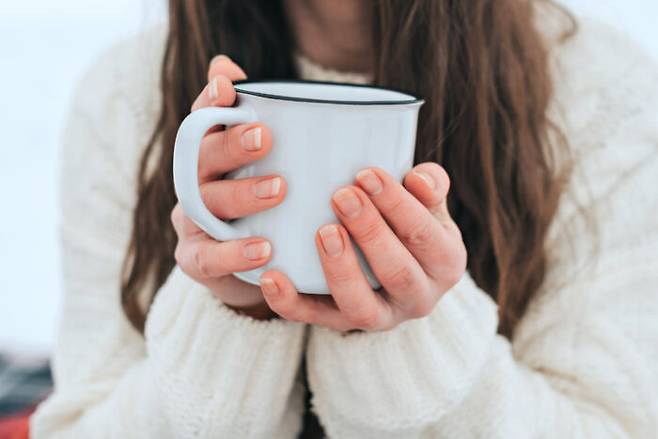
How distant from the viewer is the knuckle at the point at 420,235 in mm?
473

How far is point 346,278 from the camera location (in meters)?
0.47

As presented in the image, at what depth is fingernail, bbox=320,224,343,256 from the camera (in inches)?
17.8

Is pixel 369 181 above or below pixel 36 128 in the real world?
above

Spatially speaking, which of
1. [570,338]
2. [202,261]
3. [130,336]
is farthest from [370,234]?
[130,336]

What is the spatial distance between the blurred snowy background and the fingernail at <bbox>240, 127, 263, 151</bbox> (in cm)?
116

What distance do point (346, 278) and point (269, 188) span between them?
0.26 ft

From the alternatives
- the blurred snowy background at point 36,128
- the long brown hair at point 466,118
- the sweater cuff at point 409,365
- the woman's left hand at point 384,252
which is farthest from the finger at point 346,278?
the blurred snowy background at point 36,128

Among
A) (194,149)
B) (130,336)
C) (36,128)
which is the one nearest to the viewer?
(194,149)

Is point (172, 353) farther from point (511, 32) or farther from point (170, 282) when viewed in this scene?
point (511, 32)

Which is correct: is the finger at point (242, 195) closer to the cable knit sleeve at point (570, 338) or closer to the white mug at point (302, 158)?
the white mug at point (302, 158)

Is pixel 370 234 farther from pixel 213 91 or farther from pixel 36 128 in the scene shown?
pixel 36 128

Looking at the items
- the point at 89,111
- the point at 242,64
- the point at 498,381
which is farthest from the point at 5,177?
the point at 498,381

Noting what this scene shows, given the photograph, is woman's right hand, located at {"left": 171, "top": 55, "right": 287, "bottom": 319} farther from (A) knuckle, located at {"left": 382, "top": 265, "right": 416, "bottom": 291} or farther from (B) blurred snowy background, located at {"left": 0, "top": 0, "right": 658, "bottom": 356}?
(B) blurred snowy background, located at {"left": 0, "top": 0, "right": 658, "bottom": 356}

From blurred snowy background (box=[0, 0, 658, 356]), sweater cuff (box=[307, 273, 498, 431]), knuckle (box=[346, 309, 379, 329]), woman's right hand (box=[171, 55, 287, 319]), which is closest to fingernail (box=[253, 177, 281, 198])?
woman's right hand (box=[171, 55, 287, 319])
